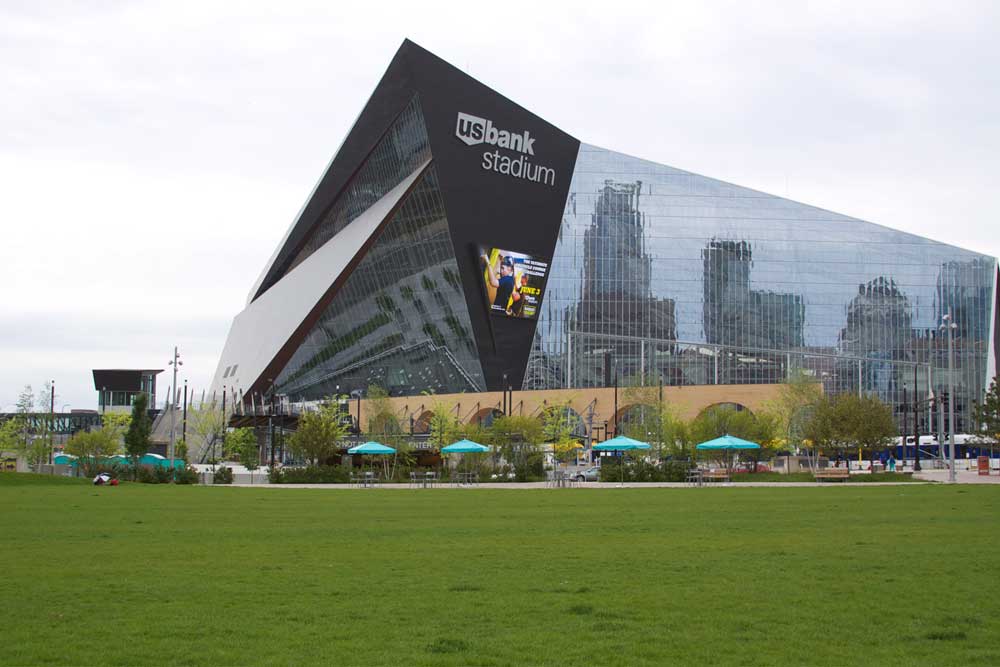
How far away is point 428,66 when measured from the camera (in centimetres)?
8175

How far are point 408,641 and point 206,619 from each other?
7.47 feet

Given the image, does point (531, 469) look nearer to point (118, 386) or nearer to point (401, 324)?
point (401, 324)

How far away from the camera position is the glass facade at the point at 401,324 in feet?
290

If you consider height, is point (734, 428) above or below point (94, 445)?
above

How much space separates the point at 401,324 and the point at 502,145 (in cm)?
1849

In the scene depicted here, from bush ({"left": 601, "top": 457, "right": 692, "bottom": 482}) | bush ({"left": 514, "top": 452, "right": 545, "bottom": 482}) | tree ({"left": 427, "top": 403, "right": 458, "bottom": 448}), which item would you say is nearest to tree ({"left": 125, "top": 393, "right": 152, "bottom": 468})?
tree ({"left": 427, "top": 403, "right": 458, "bottom": 448})

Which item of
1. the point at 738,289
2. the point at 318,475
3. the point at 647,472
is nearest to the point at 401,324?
the point at 738,289

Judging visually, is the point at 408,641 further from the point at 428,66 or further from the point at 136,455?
the point at 428,66

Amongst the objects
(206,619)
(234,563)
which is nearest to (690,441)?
(234,563)

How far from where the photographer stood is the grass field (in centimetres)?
924

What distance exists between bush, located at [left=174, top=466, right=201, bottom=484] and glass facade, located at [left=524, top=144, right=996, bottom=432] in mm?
46469

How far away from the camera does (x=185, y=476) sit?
5450cm

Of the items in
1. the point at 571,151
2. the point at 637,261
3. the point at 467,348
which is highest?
the point at 571,151

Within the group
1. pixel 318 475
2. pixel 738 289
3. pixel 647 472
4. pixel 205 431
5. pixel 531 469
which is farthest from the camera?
pixel 738 289
